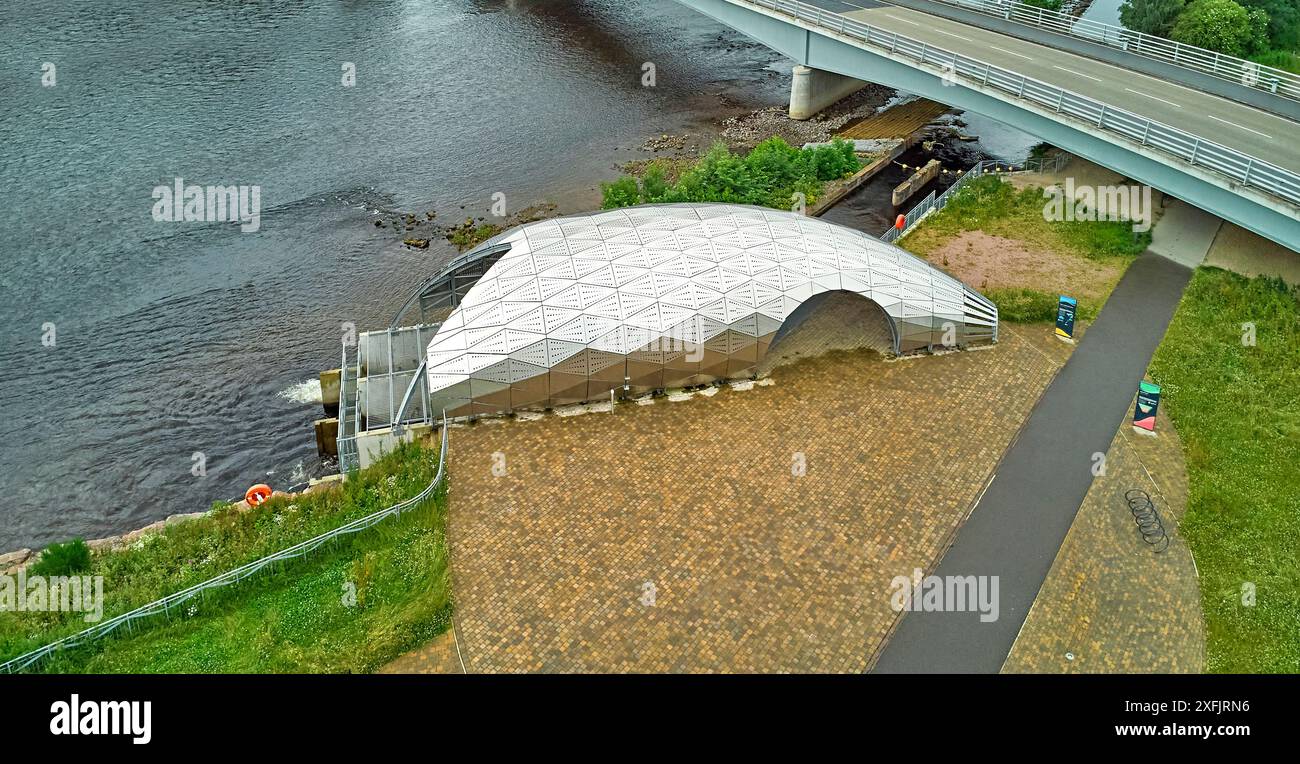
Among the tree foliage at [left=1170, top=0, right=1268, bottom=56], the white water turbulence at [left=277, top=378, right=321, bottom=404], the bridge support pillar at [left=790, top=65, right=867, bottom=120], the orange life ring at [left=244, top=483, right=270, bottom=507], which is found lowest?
the orange life ring at [left=244, top=483, right=270, bottom=507]

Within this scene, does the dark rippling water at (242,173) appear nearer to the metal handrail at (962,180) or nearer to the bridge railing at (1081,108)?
the bridge railing at (1081,108)

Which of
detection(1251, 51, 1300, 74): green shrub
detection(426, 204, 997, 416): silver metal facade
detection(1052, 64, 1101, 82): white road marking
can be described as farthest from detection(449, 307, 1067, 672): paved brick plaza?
detection(1251, 51, 1300, 74): green shrub

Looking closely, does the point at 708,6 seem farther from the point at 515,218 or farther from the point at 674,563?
the point at 674,563

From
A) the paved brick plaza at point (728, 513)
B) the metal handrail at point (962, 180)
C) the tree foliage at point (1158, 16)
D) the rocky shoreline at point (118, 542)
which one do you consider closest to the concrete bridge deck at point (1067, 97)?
the metal handrail at point (962, 180)

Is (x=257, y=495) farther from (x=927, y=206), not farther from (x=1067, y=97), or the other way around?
(x=1067, y=97)

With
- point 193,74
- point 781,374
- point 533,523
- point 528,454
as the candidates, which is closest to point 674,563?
point 533,523

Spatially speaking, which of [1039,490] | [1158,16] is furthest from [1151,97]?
[1039,490]

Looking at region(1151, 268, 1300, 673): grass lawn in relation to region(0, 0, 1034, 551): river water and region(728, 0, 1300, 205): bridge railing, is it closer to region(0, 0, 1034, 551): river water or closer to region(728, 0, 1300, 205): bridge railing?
region(728, 0, 1300, 205): bridge railing
